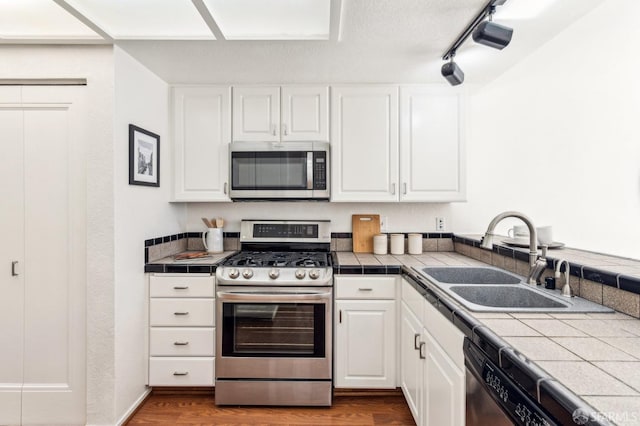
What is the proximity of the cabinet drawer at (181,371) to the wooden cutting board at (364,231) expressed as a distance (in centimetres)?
140

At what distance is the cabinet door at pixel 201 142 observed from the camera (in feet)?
8.43

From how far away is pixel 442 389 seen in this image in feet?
4.65

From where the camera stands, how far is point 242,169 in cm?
255

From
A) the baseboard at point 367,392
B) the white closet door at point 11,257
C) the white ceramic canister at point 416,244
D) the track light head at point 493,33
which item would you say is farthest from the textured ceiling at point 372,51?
the baseboard at point 367,392

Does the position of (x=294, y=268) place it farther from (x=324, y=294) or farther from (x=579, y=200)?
(x=579, y=200)

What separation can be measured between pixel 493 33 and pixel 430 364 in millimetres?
1612

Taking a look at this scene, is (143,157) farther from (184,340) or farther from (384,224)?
(384,224)

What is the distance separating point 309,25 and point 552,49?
5.83 feet

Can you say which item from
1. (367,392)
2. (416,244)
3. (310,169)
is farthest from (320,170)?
(367,392)

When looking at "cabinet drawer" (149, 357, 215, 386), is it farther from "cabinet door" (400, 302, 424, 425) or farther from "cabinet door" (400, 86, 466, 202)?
"cabinet door" (400, 86, 466, 202)

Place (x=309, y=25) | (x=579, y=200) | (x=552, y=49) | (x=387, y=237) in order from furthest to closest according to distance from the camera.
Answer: (x=387, y=237), (x=579, y=200), (x=552, y=49), (x=309, y=25)

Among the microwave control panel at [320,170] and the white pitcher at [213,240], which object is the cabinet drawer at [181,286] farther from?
the microwave control panel at [320,170]

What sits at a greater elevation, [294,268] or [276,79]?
[276,79]

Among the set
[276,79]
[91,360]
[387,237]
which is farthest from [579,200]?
[91,360]
